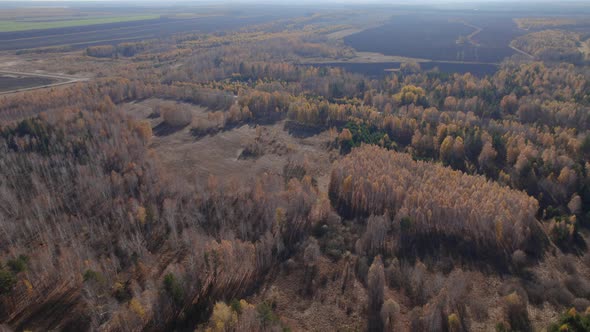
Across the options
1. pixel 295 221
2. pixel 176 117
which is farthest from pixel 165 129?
pixel 295 221

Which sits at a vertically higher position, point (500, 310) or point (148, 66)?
point (148, 66)

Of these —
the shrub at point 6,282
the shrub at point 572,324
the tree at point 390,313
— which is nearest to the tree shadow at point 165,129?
the shrub at point 6,282

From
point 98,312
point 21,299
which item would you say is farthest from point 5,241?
point 98,312

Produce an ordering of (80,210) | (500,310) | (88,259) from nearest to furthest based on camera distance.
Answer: (500,310), (88,259), (80,210)

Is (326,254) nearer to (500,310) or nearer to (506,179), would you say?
(500,310)

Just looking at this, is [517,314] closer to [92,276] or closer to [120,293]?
[120,293]

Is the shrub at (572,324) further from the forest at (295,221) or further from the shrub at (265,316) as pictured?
the shrub at (265,316)

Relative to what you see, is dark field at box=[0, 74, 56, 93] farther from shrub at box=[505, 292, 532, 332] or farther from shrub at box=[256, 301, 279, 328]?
shrub at box=[505, 292, 532, 332]
